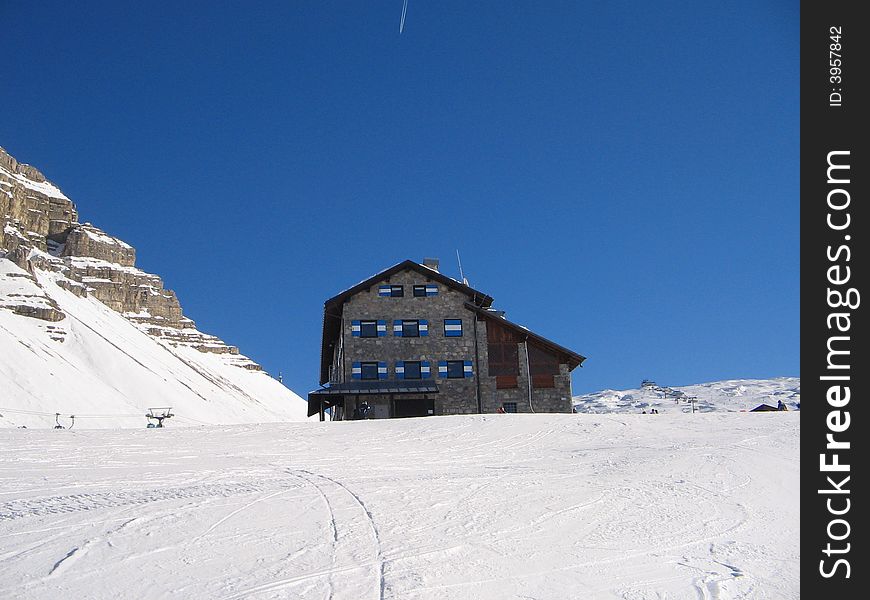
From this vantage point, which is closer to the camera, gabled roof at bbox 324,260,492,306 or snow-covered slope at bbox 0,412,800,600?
snow-covered slope at bbox 0,412,800,600

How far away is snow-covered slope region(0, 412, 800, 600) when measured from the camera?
7.92 m

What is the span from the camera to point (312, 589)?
24.7 feet

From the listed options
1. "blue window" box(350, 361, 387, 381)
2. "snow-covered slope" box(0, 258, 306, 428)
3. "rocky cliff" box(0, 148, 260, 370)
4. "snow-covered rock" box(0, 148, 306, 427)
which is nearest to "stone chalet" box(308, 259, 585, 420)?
"blue window" box(350, 361, 387, 381)

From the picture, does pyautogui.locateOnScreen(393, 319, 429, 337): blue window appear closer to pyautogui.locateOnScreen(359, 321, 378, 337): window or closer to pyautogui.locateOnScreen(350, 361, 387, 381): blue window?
pyautogui.locateOnScreen(359, 321, 378, 337): window

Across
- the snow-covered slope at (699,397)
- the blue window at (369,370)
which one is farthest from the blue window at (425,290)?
the snow-covered slope at (699,397)

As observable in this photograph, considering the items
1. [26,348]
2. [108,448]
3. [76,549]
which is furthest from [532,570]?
[26,348]

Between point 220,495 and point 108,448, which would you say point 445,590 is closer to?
point 220,495

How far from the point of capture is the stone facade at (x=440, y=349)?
4081 cm

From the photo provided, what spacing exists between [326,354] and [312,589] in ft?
152

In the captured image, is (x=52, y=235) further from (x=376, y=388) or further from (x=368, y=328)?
→ (x=376, y=388)

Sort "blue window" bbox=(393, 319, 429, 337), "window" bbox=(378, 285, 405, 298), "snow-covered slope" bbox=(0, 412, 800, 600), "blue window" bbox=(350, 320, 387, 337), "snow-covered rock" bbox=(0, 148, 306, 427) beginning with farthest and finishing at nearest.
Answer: "snow-covered rock" bbox=(0, 148, 306, 427) < "window" bbox=(378, 285, 405, 298) < "blue window" bbox=(393, 319, 429, 337) < "blue window" bbox=(350, 320, 387, 337) < "snow-covered slope" bbox=(0, 412, 800, 600)

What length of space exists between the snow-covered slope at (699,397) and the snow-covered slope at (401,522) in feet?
162

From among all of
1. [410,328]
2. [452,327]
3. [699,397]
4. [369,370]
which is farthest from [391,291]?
[699,397]

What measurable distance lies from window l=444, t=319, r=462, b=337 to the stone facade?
187 millimetres
